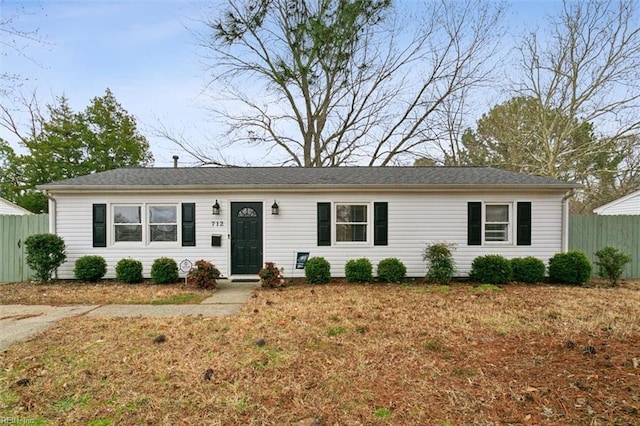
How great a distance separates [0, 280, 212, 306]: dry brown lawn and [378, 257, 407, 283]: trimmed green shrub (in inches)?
164

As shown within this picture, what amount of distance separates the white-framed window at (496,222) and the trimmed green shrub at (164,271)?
8.27 metres

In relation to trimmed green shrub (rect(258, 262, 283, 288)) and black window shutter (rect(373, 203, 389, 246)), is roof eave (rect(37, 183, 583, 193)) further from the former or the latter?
trimmed green shrub (rect(258, 262, 283, 288))

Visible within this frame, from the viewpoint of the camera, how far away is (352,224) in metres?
8.07

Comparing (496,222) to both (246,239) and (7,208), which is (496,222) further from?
(7,208)

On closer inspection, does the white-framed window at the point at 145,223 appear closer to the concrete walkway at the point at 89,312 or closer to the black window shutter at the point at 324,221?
the concrete walkway at the point at 89,312

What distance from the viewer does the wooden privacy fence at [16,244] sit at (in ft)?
26.1

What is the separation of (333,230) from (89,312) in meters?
5.37

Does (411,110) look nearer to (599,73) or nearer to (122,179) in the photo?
(599,73)

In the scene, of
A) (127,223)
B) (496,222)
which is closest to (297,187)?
(127,223)

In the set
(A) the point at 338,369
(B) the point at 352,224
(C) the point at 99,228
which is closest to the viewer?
(A) the point at 338,369

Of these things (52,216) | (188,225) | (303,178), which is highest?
(303,178)

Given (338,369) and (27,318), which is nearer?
(338,369)

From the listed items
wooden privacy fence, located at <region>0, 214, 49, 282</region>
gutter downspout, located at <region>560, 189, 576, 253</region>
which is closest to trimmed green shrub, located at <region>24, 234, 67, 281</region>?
wooden privacy fence, located at <region>0, 214, 49, 282</region>

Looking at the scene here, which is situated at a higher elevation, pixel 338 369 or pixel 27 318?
pixel 338 369
